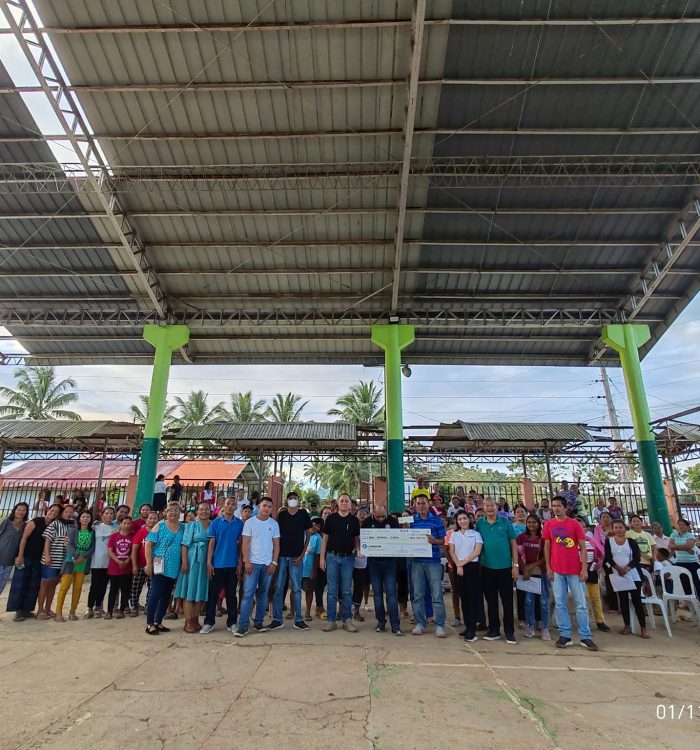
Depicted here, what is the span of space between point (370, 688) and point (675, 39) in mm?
12003

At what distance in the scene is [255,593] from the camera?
19.3 ft

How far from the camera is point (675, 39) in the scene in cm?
883

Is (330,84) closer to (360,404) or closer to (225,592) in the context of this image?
(225,592)

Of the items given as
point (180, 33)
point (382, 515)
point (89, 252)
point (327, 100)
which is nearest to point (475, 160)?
point (327, 100)

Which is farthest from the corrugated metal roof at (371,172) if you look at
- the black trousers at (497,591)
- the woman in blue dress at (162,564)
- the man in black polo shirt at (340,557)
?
the black trousers at (497,591)

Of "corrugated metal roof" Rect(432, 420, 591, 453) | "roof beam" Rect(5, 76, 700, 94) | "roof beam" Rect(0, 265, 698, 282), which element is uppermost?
"roof beam" Rect(5, 76, 700, 94)

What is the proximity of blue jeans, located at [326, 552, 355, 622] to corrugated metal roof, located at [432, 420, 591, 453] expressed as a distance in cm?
879

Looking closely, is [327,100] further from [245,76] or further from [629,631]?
[629,631]

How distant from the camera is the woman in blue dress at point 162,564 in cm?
553

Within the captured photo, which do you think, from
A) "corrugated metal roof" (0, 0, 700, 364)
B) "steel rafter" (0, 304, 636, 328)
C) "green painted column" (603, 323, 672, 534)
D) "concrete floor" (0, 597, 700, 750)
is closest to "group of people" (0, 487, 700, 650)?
"concrete floor" (0, 597, 700, 750)

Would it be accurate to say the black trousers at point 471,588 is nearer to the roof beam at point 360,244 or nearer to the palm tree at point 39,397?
the roof beam at point 360,244

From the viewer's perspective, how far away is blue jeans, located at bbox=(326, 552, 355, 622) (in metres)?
5.83

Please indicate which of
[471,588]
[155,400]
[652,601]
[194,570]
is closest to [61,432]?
[155,400]

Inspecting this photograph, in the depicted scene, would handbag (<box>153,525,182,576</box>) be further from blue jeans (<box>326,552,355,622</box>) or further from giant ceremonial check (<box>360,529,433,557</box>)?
giant ceremonial check (<box>360,529,433,557</box>)
